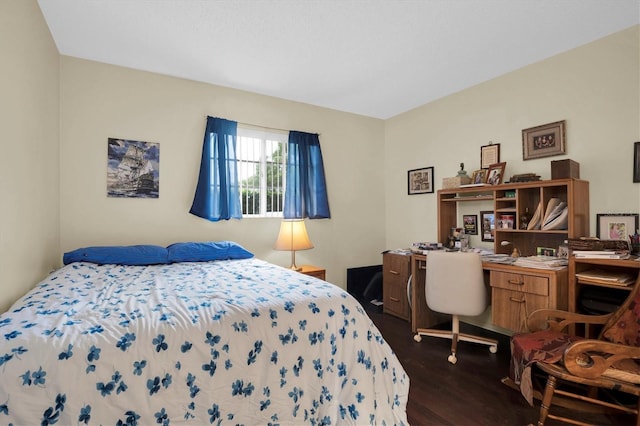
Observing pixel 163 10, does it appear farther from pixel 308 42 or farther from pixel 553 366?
pixel 553 366

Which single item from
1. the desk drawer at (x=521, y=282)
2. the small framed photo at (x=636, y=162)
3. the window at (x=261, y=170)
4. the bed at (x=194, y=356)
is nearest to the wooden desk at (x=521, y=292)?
the desk drawer at (x=521, y=282)

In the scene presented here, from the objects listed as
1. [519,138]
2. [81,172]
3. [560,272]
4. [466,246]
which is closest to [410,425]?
[560,272]

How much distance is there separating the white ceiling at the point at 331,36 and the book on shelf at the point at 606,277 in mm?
1798

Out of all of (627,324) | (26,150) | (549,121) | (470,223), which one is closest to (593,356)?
(627,324)

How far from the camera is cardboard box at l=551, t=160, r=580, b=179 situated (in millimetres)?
2352

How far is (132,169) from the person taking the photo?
292 centimetres

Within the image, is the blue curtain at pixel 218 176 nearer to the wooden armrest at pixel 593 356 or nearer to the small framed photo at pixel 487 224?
the small framed photo at pixel 487 224

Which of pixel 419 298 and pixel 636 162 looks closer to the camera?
pixel 636 162

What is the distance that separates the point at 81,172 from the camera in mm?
2736

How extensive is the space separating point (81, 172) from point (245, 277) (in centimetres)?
195

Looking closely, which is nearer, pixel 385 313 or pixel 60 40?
pixel 60 40

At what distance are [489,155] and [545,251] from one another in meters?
1.06

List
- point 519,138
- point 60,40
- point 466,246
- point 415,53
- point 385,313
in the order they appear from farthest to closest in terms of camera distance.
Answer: point 385,313 < point 466,246 < point 519,138 < point 415,53 < point 60,40

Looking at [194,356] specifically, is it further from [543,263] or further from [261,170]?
[261,170]
